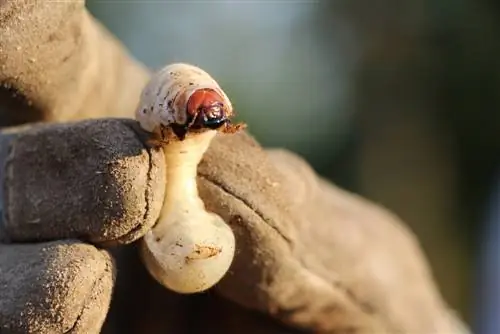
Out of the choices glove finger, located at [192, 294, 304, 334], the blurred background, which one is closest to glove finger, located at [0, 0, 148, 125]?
glove finger, located at [192, 294, 304, 334]

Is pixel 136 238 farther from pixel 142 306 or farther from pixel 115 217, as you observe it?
pixel 142 306

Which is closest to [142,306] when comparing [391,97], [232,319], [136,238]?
[232,319]

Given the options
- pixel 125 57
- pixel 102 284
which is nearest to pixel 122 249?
pixel 102 284

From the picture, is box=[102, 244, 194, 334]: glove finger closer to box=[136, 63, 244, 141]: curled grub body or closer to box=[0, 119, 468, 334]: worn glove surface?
box=[0, 119, 468, 334]: worn glove surface

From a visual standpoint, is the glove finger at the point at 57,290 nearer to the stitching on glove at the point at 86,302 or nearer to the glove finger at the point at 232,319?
the stitching on glove at the point at 86,302

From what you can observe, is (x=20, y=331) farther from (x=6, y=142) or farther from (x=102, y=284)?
(x=6, y=142)

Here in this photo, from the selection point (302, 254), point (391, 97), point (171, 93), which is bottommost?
point (391, 97)
